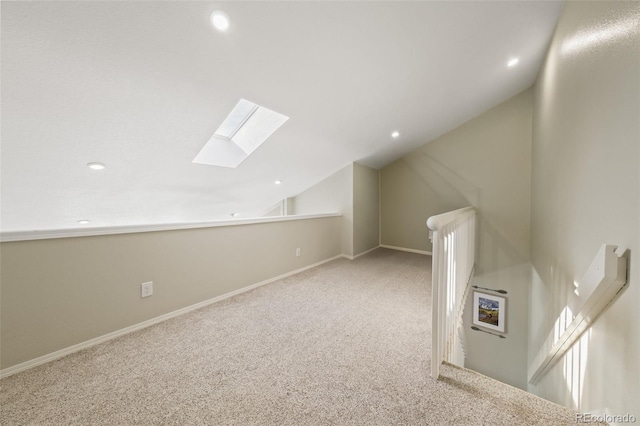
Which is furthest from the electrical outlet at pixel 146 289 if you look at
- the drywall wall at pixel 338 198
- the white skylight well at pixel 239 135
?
the drywall wall at pixel 338 198

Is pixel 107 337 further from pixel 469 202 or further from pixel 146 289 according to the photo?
pixel 469 202

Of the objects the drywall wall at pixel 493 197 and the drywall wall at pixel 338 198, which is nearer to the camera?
the drywall wall at pixel 493 197

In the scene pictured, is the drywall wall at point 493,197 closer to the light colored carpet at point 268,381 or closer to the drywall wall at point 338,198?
the drywall wall at point 338,198

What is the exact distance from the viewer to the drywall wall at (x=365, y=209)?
4.07 metres

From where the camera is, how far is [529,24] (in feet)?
6.40

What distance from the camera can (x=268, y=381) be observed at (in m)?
1.29

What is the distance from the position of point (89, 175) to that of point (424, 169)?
192 inches

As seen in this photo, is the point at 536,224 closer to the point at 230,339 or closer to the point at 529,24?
the point at 529,24

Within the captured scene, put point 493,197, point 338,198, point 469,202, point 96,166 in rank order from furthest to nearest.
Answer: point 338,198
point 469,202
point 493,197
point 96,166

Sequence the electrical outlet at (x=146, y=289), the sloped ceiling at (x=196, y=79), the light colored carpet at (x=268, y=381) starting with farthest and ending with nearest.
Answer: the electrical outlet at (x=146, y=289), the sloped ceiling at (x=196, y=79), the light colored carpet at (x=268, y=381)

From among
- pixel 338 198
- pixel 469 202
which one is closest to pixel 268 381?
pixel 338 198

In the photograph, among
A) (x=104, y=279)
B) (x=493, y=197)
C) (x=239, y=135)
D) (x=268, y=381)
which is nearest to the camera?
(x=268, y=381)

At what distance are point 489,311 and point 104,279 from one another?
478 centimetres

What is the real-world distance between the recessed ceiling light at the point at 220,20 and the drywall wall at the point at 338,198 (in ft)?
9.32
